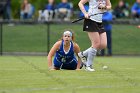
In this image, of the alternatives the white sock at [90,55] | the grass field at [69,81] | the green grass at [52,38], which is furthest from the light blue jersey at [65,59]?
the green grass at [52,38]

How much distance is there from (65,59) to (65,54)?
173 mm

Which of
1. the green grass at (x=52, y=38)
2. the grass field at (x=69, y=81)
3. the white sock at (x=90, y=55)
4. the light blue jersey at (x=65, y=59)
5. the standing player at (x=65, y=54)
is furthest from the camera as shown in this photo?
the green grass at (x=52, y=38)

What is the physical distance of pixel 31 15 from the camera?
32.6m

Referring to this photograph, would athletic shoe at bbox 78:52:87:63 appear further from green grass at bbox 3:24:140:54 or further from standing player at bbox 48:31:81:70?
green grass at bbox 3:24:140:54

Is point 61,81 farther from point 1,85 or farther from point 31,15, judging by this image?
point 31,15

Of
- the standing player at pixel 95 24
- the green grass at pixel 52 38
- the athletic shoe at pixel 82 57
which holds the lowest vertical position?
the green grass at pixel 52 38

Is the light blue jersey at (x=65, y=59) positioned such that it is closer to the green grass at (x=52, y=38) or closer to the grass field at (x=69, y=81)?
the grass field at (x=69, y=81)

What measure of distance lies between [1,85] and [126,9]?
2264cm

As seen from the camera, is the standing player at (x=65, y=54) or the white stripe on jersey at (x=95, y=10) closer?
the white stripe on jersey at (x=95, y=10)

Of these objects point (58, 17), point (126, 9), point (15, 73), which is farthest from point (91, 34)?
point (126, 9)

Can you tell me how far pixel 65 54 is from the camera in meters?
14.9

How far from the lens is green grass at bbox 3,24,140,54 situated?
26.9 meters

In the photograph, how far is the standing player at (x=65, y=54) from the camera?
14.7m

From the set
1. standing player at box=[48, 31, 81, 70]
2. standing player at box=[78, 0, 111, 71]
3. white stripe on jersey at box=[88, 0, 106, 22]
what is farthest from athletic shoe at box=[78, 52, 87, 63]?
white stripe on jersey at box=[88, 0, 106, 22]
